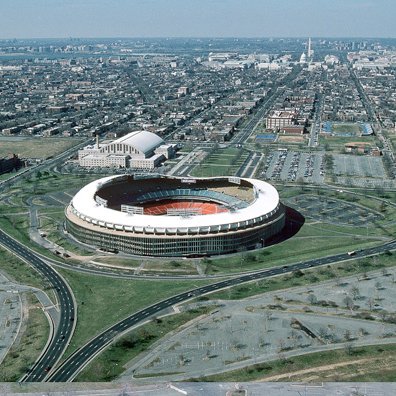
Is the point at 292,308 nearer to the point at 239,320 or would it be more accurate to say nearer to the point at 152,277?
the point at 239,320

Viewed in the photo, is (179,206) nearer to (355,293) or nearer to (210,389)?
(355,293)

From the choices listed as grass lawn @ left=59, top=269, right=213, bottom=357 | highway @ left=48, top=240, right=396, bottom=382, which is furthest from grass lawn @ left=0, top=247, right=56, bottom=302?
highway @ left=48, top=240, right=396, bottom=382

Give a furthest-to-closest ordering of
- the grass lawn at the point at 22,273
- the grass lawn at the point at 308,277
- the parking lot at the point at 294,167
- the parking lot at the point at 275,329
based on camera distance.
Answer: the parking lot at the point at 294,167
the grass lawn at the point at 22,273
the grass lawn at the point at 308,277
the parking lot at the point at 275,329

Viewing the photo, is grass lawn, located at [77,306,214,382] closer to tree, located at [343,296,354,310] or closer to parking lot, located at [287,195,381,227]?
tree, located at [343,296,354,310]

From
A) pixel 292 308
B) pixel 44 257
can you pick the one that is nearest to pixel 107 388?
pixel 292 308

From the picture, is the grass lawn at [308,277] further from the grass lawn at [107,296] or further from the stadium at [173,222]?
the stadium at [173,222]

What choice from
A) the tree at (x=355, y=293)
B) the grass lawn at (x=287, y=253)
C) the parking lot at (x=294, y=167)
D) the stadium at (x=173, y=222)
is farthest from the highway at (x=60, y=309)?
the parking lot at (x=294, y=167)
